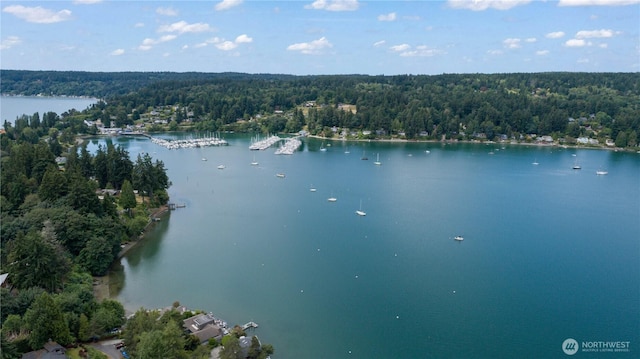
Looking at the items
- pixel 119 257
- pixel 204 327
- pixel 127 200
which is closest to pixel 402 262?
pixel 204 327

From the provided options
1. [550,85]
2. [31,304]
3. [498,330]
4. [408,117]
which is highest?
[550,85]

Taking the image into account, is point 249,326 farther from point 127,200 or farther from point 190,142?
point 190,142

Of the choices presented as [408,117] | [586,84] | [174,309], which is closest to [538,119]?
[408,117]

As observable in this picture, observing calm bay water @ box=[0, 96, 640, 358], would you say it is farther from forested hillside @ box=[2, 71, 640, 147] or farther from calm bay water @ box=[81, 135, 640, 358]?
forested hillside @ box=[2, 71, 640, 147]

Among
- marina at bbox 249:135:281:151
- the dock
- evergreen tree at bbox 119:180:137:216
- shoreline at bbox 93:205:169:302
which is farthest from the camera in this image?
marina at bbox 249:135:281:151

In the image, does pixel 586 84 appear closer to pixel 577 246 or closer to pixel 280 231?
pixel 577 246

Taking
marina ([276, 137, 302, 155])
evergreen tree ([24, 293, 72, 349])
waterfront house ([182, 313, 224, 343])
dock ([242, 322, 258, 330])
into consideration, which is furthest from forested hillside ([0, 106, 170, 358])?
marina ([276, 137, 302, 155])

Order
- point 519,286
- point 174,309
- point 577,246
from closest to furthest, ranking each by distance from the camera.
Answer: point 174,309
point 519,286
point 577,246

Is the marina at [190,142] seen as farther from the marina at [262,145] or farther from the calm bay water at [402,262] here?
the calm bay water at [402,262]
